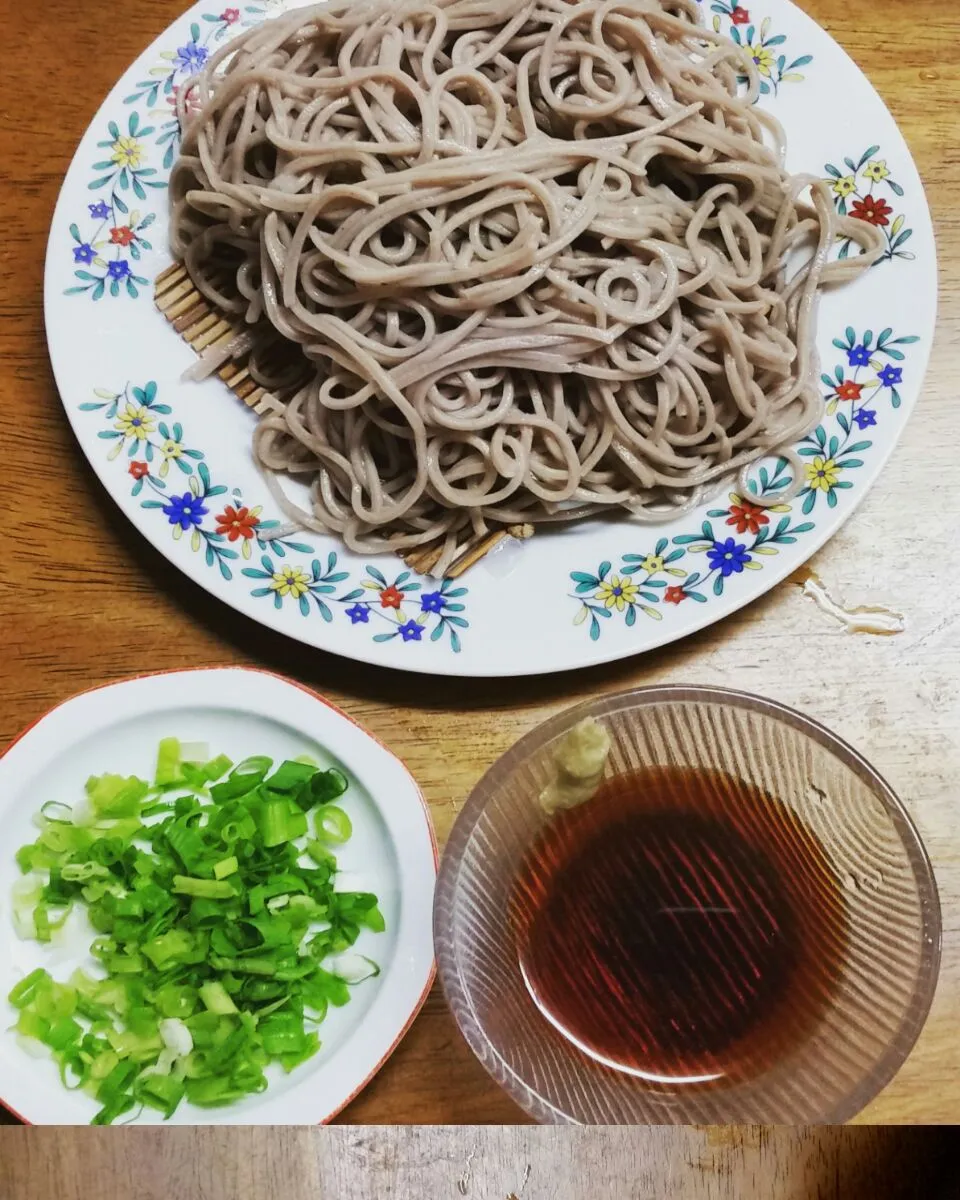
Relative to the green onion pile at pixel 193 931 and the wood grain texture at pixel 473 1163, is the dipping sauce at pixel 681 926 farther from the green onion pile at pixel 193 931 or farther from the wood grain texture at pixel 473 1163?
the green onion pile at pixel 193 931

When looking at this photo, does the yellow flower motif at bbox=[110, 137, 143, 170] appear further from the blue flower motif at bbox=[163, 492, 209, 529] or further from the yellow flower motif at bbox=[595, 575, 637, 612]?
the yellow flower motif at bbox=[595, 575, 637, 612]

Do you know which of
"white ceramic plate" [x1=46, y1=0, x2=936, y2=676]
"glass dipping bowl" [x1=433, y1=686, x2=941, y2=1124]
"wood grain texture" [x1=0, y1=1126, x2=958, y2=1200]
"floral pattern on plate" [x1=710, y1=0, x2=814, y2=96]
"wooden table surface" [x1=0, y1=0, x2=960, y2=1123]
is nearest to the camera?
"glass dipping bowl" [x1=433, y1=686, x2=941, y2=1124]

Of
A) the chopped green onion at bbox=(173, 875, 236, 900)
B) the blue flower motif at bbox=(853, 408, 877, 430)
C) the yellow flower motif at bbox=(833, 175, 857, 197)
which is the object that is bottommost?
the chopped green onion at bbox=(173, 875, 236, 900)

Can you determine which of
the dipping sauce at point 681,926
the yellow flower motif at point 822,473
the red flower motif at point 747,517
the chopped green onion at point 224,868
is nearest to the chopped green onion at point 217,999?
the chopped green onion at point 224,868

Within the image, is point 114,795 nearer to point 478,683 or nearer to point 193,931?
point 193,931

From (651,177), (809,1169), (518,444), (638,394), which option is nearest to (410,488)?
(518,444)

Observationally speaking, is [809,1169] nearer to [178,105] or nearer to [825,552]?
[825,552]

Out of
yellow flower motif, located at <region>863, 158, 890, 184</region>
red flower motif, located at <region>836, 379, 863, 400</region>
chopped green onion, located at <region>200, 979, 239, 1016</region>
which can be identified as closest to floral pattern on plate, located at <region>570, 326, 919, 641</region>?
red flower motif, located at <region>836, 379, 863, 400</region>

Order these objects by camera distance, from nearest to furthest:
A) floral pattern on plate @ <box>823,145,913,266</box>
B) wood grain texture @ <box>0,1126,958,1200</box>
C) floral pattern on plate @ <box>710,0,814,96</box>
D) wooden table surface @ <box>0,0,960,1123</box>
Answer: wood grain texture @ <box>0,1126,958,1200</box>, wooden table surface @ <box>0,0,960,1123</box>, floral pattern on plate @ <box>823,145,913,266</box>, floral pattern on plate @ <box>710,0,814,96</box>
